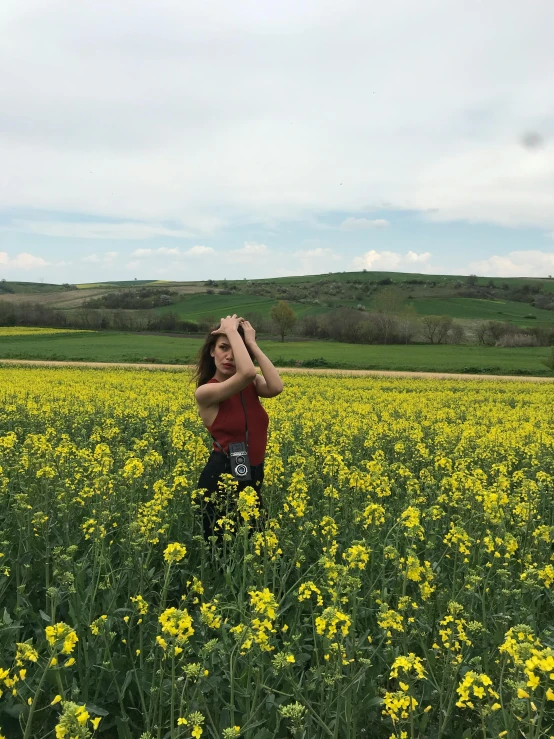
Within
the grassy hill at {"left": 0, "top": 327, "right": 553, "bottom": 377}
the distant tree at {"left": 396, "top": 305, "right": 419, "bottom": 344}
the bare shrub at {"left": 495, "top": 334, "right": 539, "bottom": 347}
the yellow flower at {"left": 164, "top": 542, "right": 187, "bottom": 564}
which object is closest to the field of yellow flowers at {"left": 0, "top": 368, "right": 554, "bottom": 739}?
the yellow flower at {"left": 164, "top": 542, "right": 187, "bottom": 564}

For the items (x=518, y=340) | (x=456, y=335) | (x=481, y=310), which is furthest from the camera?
(x=481, y=310)

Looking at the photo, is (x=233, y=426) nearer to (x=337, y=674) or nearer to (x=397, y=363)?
(x=337, y=674)

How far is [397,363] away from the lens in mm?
44250

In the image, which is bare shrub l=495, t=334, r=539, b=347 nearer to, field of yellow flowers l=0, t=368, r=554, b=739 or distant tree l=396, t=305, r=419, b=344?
distant tree l=396, t=305, r=419, b=344

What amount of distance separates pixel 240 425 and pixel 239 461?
1.18ft

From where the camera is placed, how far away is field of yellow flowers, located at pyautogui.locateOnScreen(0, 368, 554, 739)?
94.0 inches

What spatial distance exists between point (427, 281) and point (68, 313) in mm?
95163

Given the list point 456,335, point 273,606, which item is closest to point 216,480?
point 273,606

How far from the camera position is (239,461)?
433cm

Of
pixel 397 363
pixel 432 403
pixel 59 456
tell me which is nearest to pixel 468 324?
pixel 397 363

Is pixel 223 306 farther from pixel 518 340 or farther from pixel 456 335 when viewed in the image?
pixel 518 340

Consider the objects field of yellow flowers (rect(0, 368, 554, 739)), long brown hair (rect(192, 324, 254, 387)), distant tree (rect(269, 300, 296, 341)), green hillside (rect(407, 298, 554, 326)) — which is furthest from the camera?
green hillside (rect(407, 298, 554, 326))

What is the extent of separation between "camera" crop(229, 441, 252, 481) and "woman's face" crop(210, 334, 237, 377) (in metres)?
0.68

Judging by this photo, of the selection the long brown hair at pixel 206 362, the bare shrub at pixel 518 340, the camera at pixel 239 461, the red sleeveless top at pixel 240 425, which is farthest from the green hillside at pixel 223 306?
Answer: the camera at pixel 239 461
